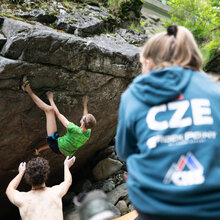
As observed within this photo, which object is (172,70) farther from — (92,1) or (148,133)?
(92,1)

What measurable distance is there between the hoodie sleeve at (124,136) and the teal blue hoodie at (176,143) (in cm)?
3

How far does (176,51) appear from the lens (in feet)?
4.51

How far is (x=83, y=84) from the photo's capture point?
4328mm

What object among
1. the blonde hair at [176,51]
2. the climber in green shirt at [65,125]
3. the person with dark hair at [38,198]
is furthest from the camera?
the climber in green shirt at [65,125]

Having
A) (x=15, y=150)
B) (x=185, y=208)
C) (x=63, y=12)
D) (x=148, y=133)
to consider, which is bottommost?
(x=15, y=150)

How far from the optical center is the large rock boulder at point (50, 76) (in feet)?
11.4

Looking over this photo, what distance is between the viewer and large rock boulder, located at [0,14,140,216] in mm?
3486

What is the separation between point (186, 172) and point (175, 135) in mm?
194

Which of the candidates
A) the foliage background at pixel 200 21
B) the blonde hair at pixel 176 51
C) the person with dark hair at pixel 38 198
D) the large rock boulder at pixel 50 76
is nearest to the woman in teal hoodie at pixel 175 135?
the blonde hair at pixel 176 51

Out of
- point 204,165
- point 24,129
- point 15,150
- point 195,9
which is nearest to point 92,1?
point 195,9

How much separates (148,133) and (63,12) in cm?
428

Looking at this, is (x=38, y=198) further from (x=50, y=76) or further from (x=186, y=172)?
(x=186, y=172)

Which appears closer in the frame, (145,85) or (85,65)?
(145,85)

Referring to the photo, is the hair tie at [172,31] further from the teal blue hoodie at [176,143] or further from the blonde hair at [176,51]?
the teal blue hoodie at [176,143]
